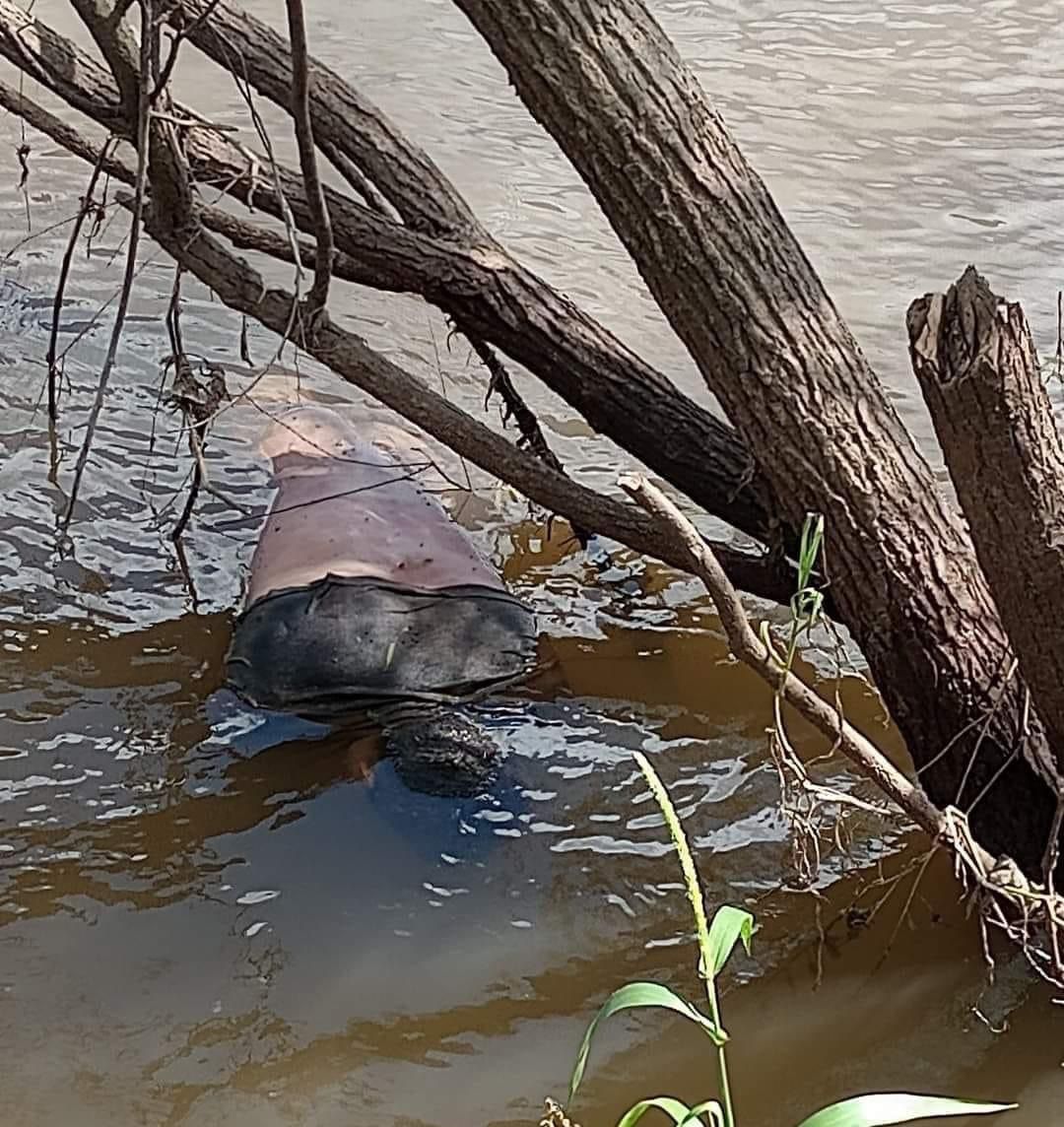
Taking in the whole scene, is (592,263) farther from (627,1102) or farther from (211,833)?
(627,1102)

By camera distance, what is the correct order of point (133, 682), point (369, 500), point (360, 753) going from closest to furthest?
point (360, 753)
point (133, 682)
point (369, 500)

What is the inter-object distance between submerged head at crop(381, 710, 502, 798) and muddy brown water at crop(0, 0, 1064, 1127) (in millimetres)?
38

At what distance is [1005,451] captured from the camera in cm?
192

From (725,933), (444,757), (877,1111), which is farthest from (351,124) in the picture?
(877,1111)

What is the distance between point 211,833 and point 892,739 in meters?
1.29

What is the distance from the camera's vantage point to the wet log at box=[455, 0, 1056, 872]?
7.45 feet

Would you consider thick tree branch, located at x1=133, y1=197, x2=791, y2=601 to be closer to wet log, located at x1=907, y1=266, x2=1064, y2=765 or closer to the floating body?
the floating body

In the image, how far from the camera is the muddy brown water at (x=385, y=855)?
219 centimetres

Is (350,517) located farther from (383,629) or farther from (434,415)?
(434,415)

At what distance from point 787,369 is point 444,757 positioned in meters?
0.94

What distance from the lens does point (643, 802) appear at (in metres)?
2.78

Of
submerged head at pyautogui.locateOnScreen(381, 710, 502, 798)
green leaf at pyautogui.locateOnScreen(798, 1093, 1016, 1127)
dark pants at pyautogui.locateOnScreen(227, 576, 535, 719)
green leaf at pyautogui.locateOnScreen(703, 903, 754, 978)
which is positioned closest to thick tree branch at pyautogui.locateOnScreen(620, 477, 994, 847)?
green leaf at pyautogui.locateOnScreen(703, 903, 754, 978)

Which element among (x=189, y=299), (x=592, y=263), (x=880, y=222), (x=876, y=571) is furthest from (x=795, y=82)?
(x=876, y=571)

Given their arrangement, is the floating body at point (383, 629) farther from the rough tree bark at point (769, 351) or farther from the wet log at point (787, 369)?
the wet log at point (787, 369)
